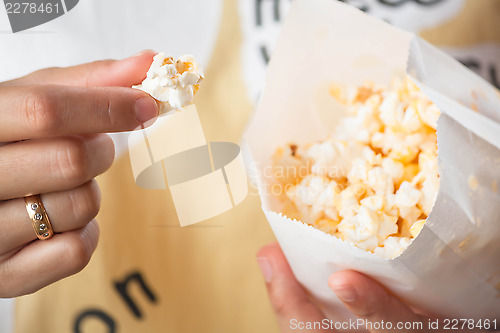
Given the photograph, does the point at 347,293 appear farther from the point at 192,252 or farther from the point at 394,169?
the point at 192,252

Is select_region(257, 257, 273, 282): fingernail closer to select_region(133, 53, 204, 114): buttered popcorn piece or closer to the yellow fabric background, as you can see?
the yellow fabric background

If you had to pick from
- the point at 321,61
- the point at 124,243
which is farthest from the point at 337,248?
the point at 124,243

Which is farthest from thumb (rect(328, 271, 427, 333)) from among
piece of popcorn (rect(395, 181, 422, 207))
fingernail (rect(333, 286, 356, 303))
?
piece of popcorn (rect(395, 181, 422, 207))

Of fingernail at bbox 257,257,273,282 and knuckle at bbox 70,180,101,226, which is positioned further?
fingernail at bbox 257,257,273,282

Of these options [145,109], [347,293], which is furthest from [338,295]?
[145,109]

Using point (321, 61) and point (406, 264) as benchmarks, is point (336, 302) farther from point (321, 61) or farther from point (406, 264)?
point (321, 61)
